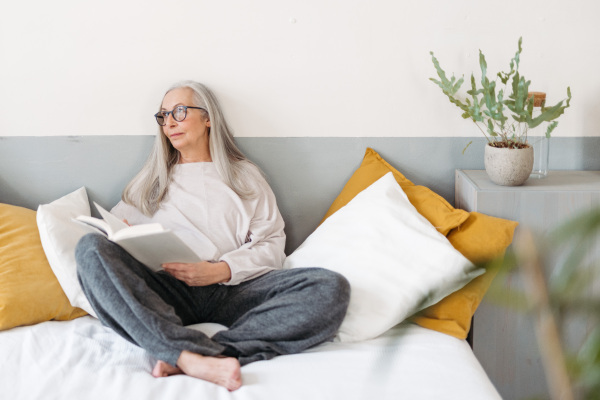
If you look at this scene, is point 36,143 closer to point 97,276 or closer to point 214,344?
point 97,276

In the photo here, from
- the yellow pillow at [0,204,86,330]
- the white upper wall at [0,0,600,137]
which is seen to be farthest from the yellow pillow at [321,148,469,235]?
the yellow pillow at [0,204,86,330]

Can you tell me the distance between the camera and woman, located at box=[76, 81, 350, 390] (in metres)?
1.52

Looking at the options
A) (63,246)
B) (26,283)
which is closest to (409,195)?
(63,246)

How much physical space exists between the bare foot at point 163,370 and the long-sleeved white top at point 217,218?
45 centimetres

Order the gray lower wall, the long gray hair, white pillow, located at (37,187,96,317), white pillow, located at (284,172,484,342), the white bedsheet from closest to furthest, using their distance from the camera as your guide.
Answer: the white bedsheet < white pillow, located at (284,172,484,342) < white pillow, located at (37,187,96,317) < the long gray hair < the gray lower wall

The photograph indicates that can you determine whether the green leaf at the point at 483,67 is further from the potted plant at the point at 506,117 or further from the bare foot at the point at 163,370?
the bare foot at the point at 163,370

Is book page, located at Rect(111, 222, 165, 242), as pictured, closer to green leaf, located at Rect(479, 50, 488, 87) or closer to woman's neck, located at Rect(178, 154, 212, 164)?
woman's neck, located at Rect(178, 154, 212, 164)

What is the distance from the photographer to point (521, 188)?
1.85 meters

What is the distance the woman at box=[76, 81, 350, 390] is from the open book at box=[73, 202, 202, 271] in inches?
1.8

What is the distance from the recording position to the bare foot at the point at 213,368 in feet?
4.61

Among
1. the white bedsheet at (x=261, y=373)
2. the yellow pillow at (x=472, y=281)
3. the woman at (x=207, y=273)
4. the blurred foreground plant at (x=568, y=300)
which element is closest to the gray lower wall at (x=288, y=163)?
the woman at (x=207, y=273)

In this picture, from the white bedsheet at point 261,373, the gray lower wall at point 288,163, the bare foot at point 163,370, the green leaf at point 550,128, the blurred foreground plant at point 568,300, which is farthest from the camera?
the gray lower wall at point 288,163

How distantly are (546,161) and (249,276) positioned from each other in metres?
1.08

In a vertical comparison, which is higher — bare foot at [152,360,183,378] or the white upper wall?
the white upper wall
